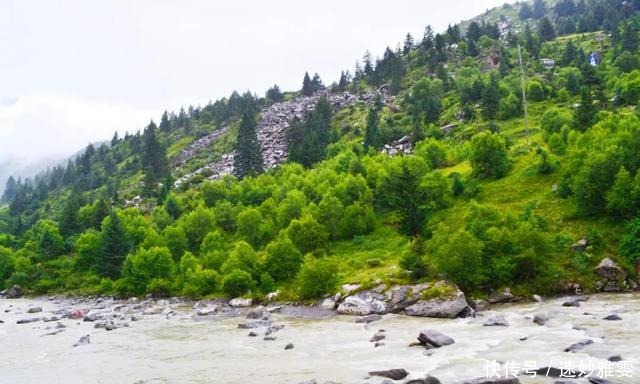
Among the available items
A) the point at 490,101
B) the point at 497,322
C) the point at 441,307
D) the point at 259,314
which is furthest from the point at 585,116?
the point at 259,314

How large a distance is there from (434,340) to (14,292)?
107 metres

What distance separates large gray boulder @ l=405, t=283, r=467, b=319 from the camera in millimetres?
53594

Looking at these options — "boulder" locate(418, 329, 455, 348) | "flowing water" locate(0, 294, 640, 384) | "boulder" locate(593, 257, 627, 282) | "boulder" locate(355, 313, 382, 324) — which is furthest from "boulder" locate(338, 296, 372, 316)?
"boulder" locate(593, 257, 627, 282)

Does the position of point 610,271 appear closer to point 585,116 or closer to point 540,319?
point 540,319

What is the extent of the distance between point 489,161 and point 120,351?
79.2 meters

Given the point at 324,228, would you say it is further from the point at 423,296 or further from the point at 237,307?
the point at 423,296

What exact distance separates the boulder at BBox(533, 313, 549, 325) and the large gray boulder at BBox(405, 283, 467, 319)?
8.75 meters

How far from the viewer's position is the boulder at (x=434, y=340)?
1506 inches

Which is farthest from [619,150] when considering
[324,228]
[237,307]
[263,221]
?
[263,221]

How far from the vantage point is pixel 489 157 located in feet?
347

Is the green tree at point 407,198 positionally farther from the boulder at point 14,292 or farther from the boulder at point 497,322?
the boulder at point 14,292

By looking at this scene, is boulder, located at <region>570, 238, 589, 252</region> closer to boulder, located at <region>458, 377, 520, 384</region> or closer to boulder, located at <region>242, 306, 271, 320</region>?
boulder, located at <region>242, 306, 271, 320</region>

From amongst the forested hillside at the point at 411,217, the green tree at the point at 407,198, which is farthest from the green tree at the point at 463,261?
the green tree at the point at 407,198

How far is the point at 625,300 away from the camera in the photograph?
5241cm
